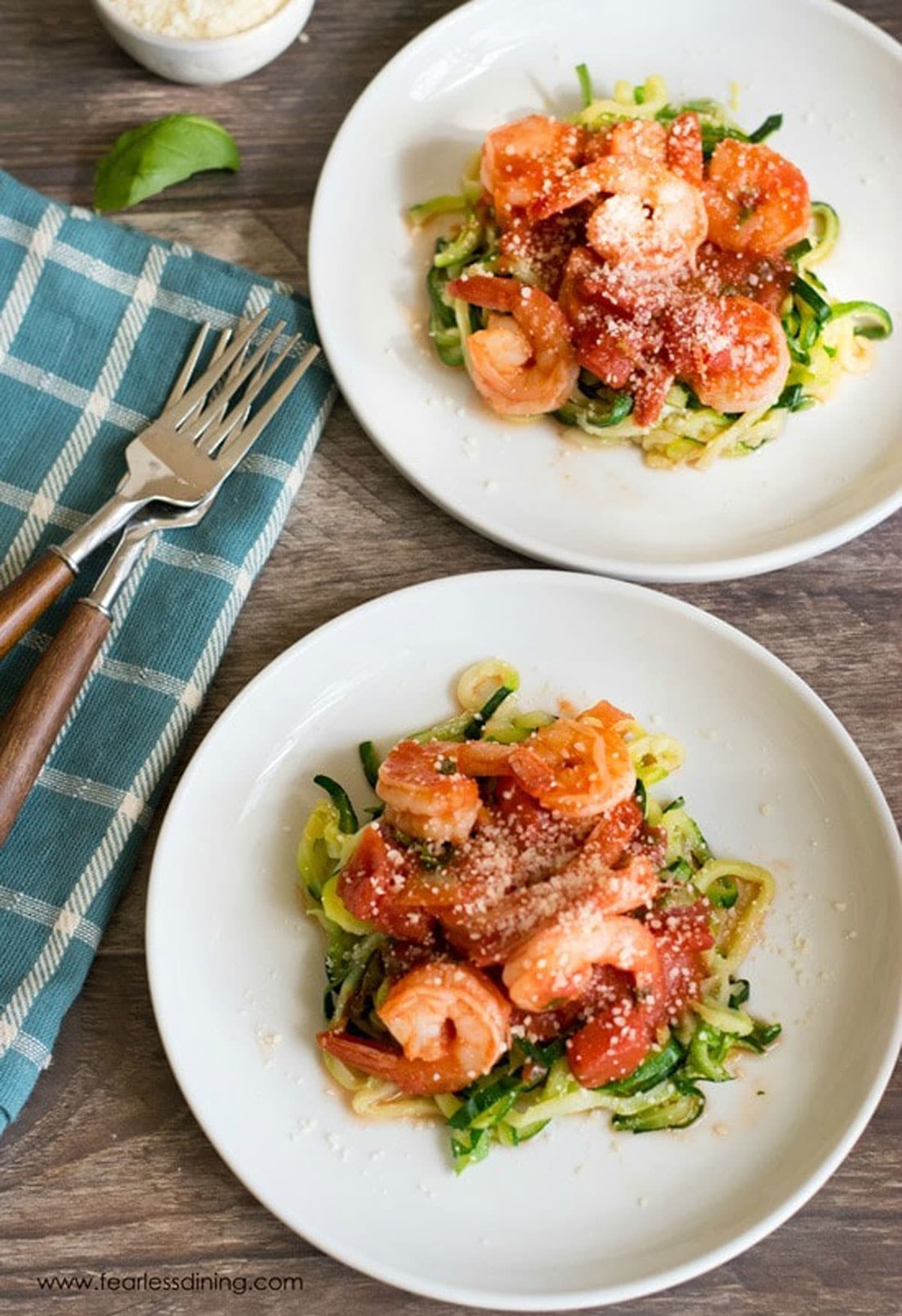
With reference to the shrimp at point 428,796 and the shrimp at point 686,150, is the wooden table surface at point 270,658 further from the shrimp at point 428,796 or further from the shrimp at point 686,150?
the shrimp at point 686,150

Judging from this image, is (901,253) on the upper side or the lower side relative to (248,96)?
upper

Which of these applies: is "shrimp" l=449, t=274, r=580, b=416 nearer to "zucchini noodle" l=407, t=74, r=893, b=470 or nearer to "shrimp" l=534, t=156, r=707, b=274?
"zucchini noodle" l=407, t=74, r=893, b=470

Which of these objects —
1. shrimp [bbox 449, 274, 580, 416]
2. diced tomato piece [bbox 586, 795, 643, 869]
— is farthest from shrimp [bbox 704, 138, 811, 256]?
diced tomato piece [bbox 586, 795, 643, 869]

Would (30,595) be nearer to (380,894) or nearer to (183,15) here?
(380,894)

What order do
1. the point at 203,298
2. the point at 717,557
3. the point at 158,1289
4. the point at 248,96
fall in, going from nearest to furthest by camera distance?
the point at 158,1289 < the point at 717,557 < the point at 203,298 < the point at 248,96

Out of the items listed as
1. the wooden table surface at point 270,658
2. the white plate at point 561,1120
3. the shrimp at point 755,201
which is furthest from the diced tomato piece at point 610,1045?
the shrimp at point 755,201

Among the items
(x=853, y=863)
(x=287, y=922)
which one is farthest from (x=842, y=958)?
(x=287, y=922)

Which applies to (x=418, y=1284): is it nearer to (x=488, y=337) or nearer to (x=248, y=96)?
(x=488, y=337)
